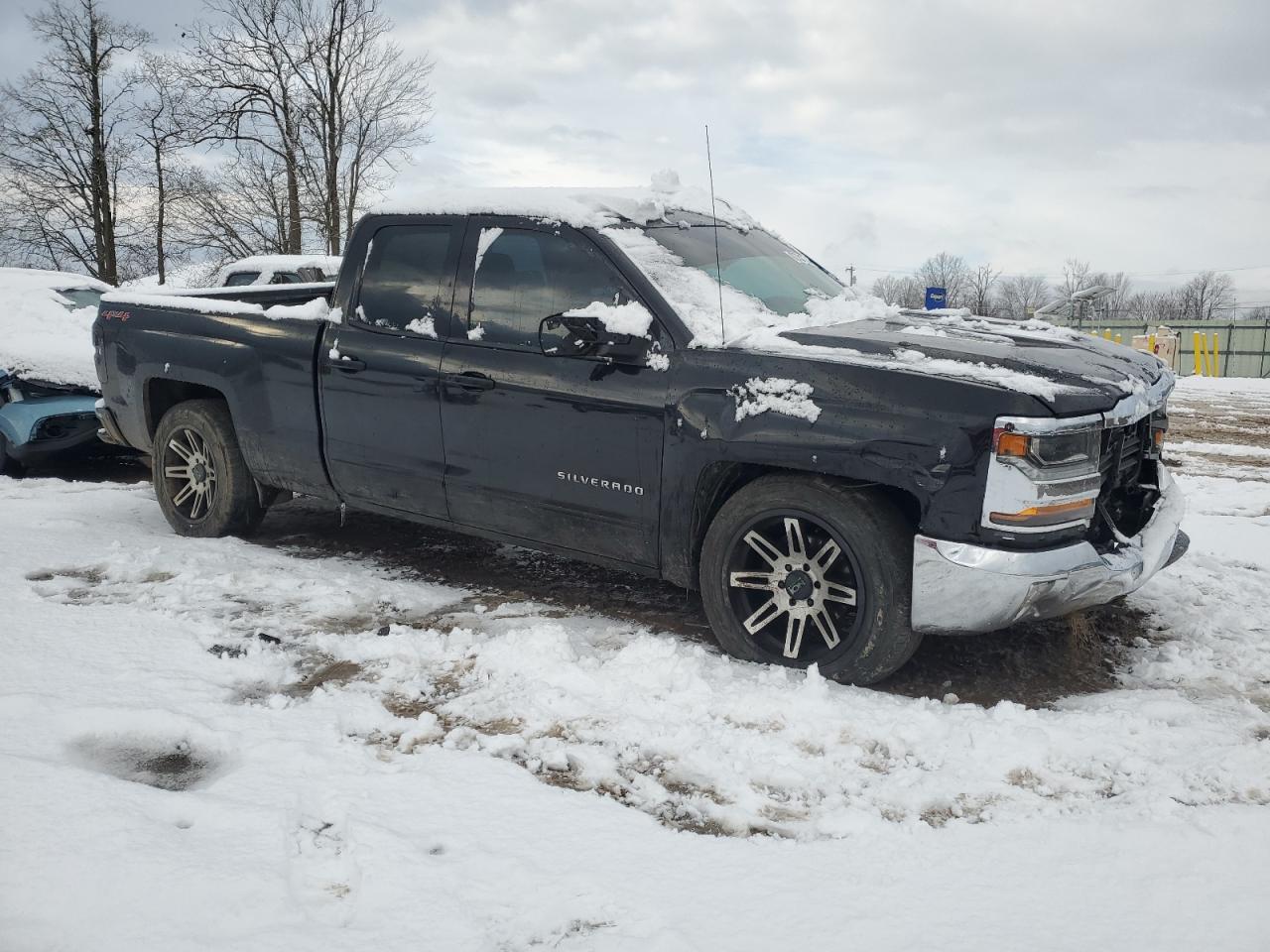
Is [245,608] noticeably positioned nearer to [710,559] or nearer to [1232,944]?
[710,559]

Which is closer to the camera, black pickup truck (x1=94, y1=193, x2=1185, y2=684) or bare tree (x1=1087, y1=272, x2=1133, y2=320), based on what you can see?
black pickup truck (x1=94, y1=193, x2=1185, y2=684)

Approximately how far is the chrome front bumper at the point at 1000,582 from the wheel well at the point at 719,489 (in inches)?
12.0

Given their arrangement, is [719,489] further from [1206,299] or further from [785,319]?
[1206,299]

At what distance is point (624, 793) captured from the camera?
2.83 metres

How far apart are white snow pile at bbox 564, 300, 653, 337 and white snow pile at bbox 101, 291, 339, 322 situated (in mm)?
1625

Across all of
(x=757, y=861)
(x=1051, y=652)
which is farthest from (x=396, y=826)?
(x=1051, y=652)

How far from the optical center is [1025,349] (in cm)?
372

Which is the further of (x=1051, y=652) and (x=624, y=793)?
(x=1051, y=652)

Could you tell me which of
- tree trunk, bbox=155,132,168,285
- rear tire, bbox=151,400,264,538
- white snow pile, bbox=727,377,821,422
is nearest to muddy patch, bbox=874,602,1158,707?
white snow pile, bbox=727,377,821,422

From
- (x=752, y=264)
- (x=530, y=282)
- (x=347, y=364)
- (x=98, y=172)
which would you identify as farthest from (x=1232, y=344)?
(x=98, y=172)

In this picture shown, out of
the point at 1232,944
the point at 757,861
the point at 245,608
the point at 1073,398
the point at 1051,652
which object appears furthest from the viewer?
the point at 245,608

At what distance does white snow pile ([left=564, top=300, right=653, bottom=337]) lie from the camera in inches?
151

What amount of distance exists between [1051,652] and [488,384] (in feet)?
8.66

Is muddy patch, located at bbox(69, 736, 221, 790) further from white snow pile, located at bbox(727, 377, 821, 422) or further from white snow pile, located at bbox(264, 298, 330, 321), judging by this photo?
white snow pile, located at bbox(264, 298, 330, 321)
